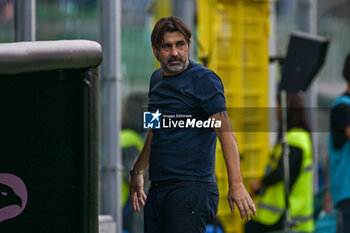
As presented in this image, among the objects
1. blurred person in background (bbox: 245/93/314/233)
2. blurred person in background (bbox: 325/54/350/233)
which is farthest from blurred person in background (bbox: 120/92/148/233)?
blurred person in background (bbox: 325/54/350/233)

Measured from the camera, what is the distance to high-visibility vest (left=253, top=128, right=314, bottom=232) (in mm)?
7891

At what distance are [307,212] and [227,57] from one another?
152 centimetres

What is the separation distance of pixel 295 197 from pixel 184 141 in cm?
441

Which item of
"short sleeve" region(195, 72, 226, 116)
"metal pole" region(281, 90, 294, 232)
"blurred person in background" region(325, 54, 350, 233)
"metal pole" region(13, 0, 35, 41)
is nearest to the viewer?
"short sleeve" region(195, 72, 226, 116)

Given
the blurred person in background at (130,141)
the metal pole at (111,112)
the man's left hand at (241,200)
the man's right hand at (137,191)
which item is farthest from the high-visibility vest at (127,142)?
the man's left hand at (241,200)

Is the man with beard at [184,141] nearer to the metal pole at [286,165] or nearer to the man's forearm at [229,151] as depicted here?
the man's forearm at [229,151]

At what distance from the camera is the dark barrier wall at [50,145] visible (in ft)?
9.78

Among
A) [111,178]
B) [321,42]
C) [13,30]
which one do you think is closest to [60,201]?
[13,30]

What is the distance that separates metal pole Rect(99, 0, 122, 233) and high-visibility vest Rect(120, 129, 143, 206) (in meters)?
0.54

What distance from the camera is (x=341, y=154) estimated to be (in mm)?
6121

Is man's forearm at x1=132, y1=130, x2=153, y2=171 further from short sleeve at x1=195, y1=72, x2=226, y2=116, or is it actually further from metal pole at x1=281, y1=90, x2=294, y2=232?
metal pole at x1=281, y1=90, x2=294, y2=232

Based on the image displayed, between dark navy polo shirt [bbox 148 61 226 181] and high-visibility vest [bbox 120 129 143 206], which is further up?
dark navy polo shirt [bbox 148 61 226 181]

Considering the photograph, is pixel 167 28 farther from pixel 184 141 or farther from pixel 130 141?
pixel 130 141

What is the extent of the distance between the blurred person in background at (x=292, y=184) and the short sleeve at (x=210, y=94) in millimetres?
4135
